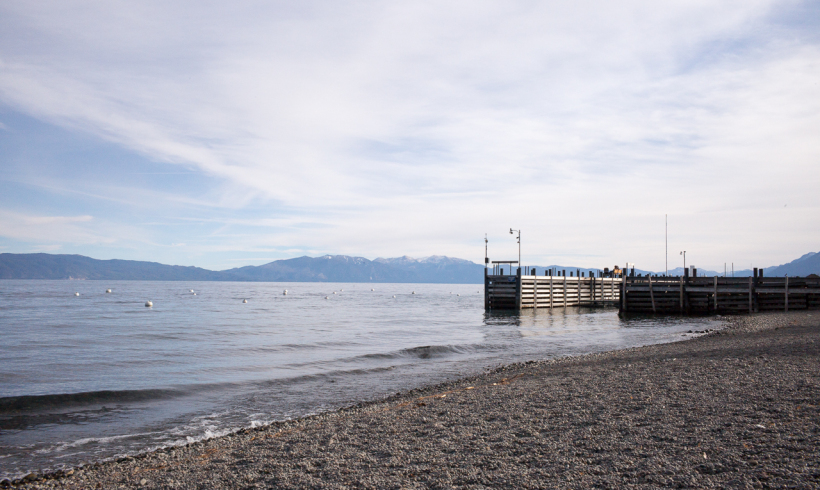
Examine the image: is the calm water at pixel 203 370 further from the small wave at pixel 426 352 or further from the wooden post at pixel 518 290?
the wooden post at pixel 518 290

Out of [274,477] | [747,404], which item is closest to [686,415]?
[747,404]

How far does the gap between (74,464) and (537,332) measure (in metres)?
25.1

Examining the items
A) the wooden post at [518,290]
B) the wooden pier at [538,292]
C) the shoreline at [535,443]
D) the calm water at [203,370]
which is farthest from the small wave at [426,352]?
the wooden pier at [538,292]

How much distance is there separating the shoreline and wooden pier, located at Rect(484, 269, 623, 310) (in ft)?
117

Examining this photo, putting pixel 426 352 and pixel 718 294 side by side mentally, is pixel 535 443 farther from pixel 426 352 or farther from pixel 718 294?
pixel 718 294

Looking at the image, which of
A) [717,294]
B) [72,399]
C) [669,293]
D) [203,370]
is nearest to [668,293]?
[669,293]

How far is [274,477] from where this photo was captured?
581 cm

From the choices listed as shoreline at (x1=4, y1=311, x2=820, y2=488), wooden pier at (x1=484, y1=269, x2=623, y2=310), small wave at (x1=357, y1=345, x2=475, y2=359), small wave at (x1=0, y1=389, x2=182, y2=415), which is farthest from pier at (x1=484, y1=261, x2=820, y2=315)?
small wave at (x1=0, y1=389, x2=182, y2=415)

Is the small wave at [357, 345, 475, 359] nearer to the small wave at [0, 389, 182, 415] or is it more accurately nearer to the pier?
the small wave at [0, 389, 182, 415]

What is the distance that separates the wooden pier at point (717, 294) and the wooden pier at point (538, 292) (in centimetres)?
201

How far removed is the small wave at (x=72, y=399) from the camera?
1208cm

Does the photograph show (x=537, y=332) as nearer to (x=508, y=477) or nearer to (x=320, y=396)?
(x=320, y=396)

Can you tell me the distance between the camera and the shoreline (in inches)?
205

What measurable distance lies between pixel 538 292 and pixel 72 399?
40.3m
